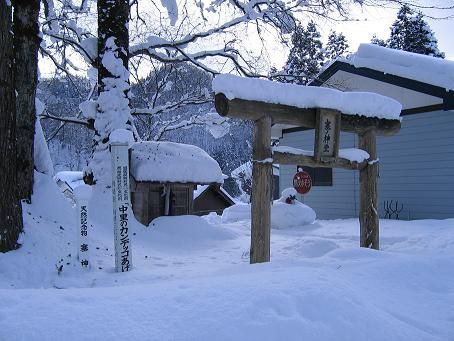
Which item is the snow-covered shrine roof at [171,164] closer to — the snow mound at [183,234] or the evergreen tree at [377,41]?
the snow mound at [183,234]

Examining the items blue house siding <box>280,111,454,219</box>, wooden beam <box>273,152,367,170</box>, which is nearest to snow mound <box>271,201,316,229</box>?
blue house siding <box>280,111,454,219</box>

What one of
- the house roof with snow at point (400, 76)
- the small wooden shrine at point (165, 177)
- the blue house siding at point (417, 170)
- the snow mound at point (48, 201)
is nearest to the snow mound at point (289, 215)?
the small wooden shrine at point (165, 177)

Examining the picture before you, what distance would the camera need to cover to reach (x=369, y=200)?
6.61 m

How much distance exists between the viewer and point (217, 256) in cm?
707

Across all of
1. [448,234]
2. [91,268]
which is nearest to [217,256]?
[91,268]

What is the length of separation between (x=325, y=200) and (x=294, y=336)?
12.2m

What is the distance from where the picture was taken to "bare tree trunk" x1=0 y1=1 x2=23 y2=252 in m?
4.67

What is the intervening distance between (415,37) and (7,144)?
29324mm

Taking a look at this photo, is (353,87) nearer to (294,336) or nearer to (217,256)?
(217,256)

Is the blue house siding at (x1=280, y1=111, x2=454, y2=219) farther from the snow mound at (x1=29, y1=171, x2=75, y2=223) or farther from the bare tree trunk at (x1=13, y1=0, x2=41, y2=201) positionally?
the bare tree trunk at (x1=13, y1=0, x2=41, y2=201)

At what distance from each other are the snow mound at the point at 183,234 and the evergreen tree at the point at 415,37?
24.4m

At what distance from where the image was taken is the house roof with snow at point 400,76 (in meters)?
10.2

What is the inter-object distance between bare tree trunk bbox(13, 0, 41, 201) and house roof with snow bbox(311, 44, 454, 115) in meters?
8.84

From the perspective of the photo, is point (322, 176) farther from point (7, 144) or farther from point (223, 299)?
point (223, 299)
